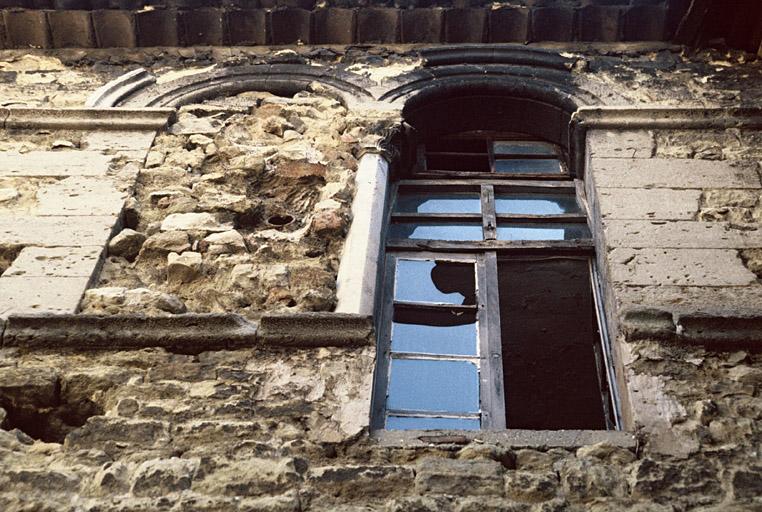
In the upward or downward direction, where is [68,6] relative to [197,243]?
upward

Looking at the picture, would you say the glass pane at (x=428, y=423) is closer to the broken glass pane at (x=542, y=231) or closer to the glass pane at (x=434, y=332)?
the glass pane at (x=434, y=332)

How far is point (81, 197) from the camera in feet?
14.4

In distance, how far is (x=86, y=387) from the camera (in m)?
3.20

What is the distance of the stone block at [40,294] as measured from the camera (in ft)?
11.9

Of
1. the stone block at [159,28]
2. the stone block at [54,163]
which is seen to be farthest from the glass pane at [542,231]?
the stone block at [159,28]

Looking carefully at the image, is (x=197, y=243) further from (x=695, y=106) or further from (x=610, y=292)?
(x=695, y=106)

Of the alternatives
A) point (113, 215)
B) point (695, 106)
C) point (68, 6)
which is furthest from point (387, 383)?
point (68, 6)

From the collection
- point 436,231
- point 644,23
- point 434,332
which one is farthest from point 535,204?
point 644,23

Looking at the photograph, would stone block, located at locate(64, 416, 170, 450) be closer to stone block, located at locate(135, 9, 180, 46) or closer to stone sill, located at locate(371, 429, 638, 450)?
stone sill, located at locate(371, 429, 638, 450)

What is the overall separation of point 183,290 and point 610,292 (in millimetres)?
1688

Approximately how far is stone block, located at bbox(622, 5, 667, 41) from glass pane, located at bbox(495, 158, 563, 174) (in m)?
1.27

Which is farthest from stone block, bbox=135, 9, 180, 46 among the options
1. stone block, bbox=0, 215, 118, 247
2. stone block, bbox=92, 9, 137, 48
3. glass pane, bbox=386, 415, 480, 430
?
glass pane, bbox=386, 415, 480, 430

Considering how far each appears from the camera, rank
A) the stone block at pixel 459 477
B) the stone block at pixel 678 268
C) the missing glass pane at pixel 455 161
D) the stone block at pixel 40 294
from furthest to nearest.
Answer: the missing glass pane at pixel 455 161 < the stone block at pixel 678 268 < the stone block at pixel 40 294 < the stone block at pixel 459 477

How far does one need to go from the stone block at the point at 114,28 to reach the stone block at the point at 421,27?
1.80 metres
